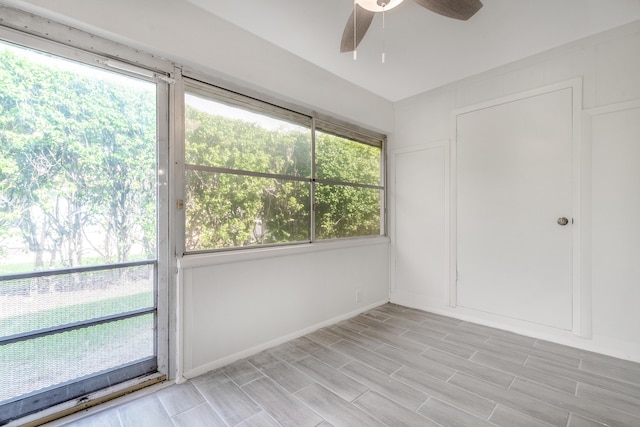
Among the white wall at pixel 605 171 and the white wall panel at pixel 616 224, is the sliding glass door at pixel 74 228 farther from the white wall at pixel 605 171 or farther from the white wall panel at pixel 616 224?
the white wall panel at pixel 616 224

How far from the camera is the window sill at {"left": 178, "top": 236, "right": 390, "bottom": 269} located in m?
1.97

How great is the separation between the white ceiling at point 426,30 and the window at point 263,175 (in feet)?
1.89

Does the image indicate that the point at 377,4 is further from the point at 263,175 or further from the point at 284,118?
the point at 263,175

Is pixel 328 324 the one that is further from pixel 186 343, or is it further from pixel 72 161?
pixel 72 161

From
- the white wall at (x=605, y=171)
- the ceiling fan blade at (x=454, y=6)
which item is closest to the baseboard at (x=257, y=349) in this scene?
the white wall at (x=605, y=171)

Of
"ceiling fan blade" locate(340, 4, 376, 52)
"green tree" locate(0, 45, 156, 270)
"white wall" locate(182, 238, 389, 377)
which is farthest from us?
"white wall" locate(182, 238, 389, 377)

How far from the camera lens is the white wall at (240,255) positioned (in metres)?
1.70

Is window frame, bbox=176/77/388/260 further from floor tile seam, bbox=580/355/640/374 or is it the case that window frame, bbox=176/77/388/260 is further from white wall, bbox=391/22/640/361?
floor tile seam, bbox=580/355/640/374

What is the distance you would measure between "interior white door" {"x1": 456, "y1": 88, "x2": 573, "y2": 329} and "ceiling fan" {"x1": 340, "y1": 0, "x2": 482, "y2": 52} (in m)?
1.50

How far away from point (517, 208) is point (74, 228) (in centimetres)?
356

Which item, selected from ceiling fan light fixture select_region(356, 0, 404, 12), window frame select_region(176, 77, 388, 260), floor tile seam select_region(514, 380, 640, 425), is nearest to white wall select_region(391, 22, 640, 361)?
floor tile seam select_region(514, 380, 640, 425)

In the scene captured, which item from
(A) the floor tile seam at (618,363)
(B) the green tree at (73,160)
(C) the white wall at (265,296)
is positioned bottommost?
(A) the floor tile seam at (618,363)

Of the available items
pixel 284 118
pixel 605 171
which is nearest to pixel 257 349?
pixel 284 118

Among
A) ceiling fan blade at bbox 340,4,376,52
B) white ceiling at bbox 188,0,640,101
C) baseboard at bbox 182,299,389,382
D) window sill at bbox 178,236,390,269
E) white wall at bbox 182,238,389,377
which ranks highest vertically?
white ceiling at bbox 188,0,640,101
